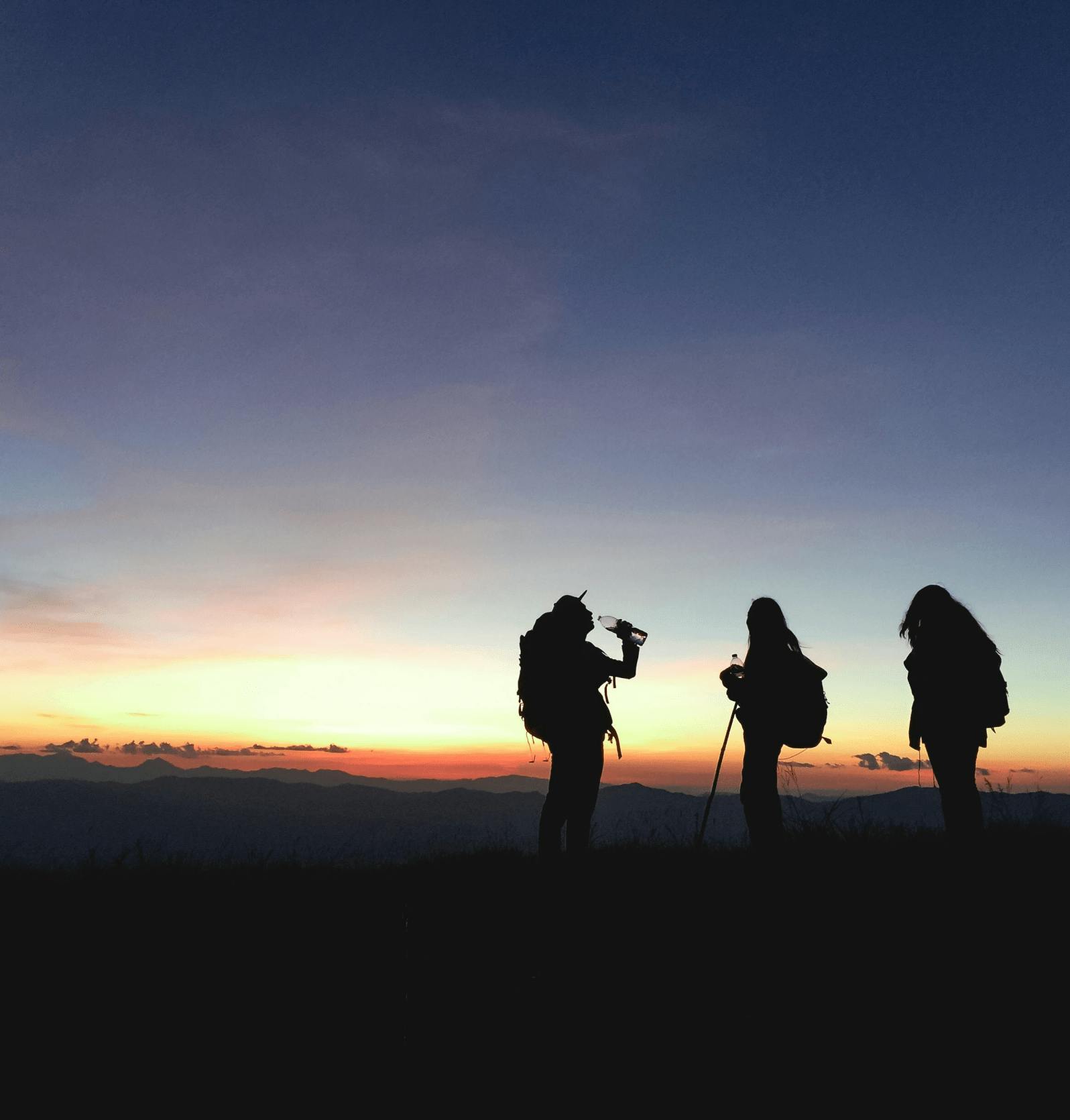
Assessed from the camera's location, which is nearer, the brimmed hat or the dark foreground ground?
the dark foreground ground

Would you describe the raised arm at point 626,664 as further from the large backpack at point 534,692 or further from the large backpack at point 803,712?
the large backpack at point 803,712

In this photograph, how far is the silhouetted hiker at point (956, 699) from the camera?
6.24 metres

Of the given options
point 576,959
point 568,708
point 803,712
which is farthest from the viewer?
point 568,708

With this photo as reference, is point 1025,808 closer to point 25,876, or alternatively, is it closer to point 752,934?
point 752,934

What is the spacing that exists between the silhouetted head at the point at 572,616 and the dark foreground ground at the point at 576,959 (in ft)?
6.49

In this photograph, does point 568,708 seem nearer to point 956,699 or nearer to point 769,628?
point 769,628

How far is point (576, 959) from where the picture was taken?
4465 millimetres

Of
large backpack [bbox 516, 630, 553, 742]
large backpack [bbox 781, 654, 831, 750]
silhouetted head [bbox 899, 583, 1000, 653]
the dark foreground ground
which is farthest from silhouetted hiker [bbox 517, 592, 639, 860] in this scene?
silhouetted head [bbox 899, 583, 1000, 653]

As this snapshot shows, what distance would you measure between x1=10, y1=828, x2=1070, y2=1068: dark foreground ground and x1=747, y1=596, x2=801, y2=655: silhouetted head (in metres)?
1.69

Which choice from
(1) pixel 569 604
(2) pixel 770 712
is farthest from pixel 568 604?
(2) pixel 770 712

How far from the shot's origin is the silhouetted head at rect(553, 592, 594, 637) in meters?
6.76

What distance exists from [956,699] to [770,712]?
1.52 metres

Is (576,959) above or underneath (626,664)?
underneath

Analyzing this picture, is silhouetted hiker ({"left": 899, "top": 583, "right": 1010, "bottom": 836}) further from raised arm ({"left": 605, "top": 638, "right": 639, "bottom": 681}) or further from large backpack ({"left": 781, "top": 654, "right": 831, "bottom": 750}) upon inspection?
raised arm ({"left": 605, "top": 638, "right": 639, "bottom": 681})
